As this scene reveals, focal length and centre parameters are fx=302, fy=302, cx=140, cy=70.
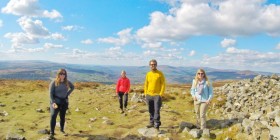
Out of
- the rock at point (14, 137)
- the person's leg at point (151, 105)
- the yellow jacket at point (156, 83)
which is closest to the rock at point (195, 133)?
the person's leg at point (151, 105)

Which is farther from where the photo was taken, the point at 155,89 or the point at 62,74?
the point at 155,89

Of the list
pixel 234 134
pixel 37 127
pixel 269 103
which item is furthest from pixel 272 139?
pixel 269 103

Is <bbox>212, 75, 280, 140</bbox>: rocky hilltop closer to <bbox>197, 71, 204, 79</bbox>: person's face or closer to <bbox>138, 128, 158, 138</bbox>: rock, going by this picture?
<bbox>197, 71, 204, 79</bbox>: person's face

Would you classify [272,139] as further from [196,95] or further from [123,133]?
[123,133]

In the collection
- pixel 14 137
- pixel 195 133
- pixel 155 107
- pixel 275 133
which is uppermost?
pixel 155 107

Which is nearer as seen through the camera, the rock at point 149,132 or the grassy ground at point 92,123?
the rock at point 149,132

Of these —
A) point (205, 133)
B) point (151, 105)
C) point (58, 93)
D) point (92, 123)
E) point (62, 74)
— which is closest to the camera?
point (62, 74)

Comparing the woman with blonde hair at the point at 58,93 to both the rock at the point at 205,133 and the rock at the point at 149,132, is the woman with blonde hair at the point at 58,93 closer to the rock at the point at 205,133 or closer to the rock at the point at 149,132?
the rock at the point at 149,132

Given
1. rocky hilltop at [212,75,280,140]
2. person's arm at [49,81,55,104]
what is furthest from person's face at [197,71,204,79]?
person's arm at [49,81,55,104]

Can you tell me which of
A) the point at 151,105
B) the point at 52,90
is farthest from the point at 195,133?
the point at 52,90

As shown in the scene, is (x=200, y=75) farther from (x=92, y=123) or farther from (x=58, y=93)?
(x=92, y=123)

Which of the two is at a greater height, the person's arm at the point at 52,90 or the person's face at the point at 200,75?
the person's face at the point at 200,75

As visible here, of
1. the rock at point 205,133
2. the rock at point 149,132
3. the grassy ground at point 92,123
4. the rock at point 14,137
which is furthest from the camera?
the grassy ground at point 92,123

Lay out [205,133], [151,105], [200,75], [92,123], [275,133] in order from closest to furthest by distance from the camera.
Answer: [275,133] → [205,133] → [200,75] → [151,105] → [92,123]
